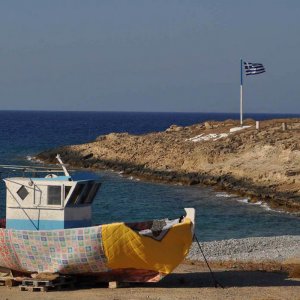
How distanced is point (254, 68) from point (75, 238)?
48.5m

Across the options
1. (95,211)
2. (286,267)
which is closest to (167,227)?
(286,267)

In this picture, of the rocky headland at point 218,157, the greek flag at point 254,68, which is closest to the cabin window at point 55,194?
the rocky headland at point 218,157

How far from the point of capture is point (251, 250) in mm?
32094

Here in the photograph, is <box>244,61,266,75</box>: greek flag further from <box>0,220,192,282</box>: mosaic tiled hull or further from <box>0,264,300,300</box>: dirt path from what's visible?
<box>0,220,192,282</box>: mosaic tiled hull

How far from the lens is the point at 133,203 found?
50.9 metres

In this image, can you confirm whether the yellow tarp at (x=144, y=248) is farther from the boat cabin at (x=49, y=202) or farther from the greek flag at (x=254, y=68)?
the greek flag at (x=254, y=68)

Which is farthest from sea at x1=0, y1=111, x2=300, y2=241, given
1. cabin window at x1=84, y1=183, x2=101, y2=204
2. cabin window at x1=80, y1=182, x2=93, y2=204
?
cabin window at x1=80, y1=182, x2=93, y2=204

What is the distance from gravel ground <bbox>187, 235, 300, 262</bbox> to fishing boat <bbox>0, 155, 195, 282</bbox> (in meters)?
6.45

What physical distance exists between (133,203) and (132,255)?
28.4m

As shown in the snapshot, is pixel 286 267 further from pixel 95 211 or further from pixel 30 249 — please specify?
pixel 95 211

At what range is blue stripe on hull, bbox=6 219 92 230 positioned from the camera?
76.6 ft

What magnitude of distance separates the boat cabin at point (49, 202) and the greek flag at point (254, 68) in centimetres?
4668

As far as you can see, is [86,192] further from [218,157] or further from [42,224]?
[218,157]

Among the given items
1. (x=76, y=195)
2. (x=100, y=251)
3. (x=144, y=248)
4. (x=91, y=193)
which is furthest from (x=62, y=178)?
(x=144, y=248)
